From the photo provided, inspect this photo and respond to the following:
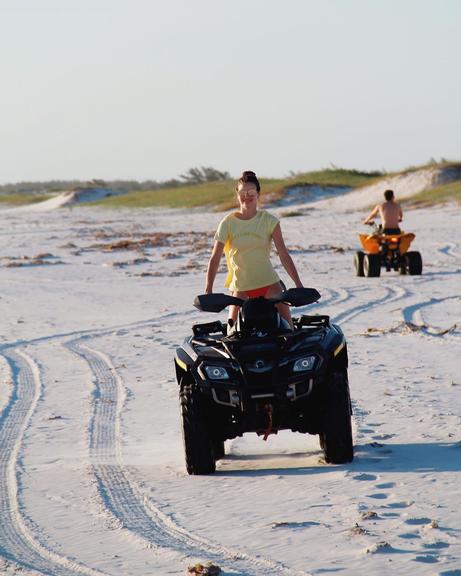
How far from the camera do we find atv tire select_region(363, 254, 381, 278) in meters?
22.5

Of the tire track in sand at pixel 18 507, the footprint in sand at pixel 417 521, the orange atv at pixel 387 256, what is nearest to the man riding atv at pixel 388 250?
the orange atv at pixel 387 256

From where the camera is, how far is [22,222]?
184ft

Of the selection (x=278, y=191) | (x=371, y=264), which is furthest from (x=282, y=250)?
(x=278, y=191)

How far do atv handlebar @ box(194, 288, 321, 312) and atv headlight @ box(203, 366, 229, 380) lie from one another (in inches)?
13.9

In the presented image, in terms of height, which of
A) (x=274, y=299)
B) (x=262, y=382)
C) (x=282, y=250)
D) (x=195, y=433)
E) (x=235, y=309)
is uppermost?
(x=282, y=250)

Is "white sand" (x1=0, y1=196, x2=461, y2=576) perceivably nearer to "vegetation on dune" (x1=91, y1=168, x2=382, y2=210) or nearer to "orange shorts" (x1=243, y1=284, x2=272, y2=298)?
"orange shorts" (x1=243, y1=284, x2=272, y2=298)

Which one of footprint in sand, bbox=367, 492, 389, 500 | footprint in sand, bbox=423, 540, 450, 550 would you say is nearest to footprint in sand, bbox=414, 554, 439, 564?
footprint in sand, bbox=423, 540, 450, 550

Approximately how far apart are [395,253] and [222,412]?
51.2 feet

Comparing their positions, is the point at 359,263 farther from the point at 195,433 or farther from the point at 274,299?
the point at 195,433

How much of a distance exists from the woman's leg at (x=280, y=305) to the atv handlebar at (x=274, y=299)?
40 cm

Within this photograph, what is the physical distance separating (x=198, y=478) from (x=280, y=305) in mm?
1281

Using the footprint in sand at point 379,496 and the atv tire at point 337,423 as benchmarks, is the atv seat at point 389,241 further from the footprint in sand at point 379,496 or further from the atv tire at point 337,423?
the footprint in sand at point 379,496

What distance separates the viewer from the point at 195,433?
7500 mm

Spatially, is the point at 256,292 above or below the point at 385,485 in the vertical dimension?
above
